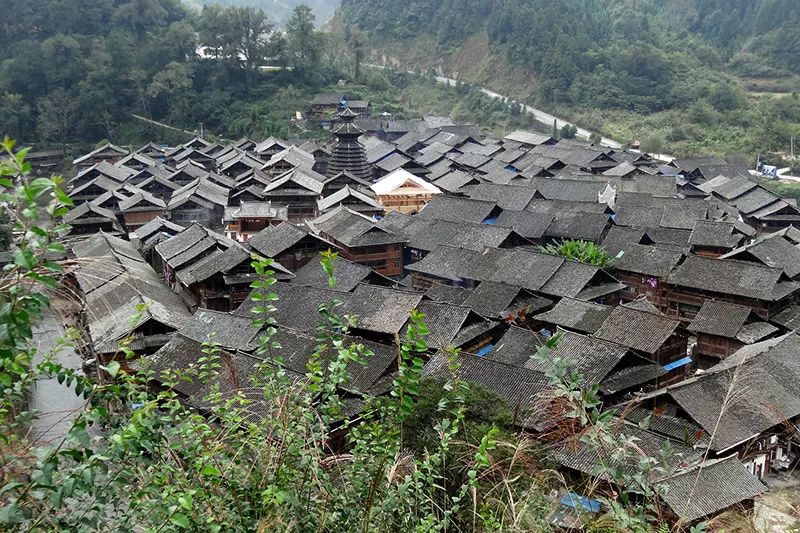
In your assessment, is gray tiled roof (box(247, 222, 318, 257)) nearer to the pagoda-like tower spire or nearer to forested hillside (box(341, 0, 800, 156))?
the pagoda-like tower spire

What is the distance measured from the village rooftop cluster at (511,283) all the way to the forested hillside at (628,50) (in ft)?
89.4

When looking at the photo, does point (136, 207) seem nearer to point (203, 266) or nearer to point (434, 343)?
point (203, 266)

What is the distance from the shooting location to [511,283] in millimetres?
26688

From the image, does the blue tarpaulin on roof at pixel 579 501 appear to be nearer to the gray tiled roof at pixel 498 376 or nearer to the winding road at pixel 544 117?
the gray tiled roof at pixel 498 376

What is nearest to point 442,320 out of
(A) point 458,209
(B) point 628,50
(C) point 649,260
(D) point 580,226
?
(C) point 649,260

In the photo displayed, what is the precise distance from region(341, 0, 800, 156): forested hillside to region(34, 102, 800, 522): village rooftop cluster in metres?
27.2

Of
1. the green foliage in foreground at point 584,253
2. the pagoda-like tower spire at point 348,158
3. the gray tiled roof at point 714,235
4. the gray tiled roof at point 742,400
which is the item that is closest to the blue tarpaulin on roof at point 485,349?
the gray tiled roof at point 742,400

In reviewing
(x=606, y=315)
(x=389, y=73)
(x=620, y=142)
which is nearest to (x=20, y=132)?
(x=389, y=73)

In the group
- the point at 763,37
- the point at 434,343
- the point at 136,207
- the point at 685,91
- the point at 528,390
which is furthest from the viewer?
the point at 763,37

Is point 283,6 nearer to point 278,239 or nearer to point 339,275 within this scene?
point 278,239

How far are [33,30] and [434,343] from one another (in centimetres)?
7557

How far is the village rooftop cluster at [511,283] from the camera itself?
1780cm

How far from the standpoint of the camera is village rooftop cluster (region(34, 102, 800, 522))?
1780 cm

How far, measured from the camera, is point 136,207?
42.4 meters
